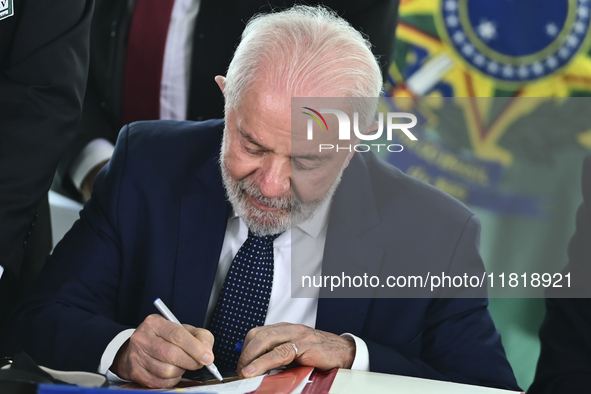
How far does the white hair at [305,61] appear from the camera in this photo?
176 cm

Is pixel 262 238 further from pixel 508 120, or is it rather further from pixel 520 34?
pixel 520 34

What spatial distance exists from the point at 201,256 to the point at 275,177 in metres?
0.36

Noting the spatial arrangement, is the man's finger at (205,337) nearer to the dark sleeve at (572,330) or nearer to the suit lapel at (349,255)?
the suit lapel at (349,255)

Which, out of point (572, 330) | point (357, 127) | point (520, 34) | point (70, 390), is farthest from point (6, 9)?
point (520, 34)

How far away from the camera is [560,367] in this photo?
1.95 metres

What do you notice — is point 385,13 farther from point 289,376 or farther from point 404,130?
point 289,376

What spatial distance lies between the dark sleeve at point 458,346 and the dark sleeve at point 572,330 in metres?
0.17

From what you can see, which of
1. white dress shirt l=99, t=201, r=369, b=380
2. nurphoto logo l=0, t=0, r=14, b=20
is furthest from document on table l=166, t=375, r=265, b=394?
nurphoto logo l=0, t=0, r=14, b=20

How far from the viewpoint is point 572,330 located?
200 cm

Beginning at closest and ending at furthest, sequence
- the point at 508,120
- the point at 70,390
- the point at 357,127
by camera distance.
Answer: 1. the point at 70,390
2. the point at 357,127
3. the point at 508,120

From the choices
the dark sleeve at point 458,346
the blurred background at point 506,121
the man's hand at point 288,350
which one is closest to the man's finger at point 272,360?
the man's hand at point 288,350

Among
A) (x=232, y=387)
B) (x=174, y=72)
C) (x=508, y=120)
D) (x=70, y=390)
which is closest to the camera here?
(x=70, y=390)

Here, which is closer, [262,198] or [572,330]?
[262,198]

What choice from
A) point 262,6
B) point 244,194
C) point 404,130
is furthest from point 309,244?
point 262,6
